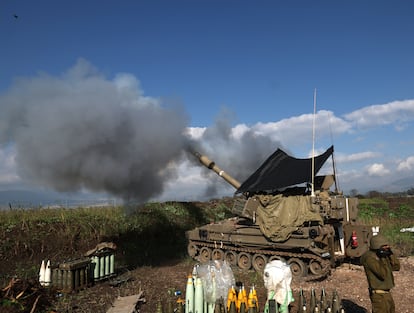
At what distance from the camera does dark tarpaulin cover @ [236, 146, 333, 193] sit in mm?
12873

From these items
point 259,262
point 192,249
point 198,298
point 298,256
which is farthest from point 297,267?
point 198,298

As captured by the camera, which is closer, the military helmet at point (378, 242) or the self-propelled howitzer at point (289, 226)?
the military helmet at point (378, 242)

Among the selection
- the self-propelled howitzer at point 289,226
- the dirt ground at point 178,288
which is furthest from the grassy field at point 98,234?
the self-propelled howitzer at point 289,226

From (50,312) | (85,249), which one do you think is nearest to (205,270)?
(50,312)

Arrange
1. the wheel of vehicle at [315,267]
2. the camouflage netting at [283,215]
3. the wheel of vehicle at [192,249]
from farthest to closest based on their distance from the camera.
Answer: the wheel of vehicle at [192,249] → the camouflage netting at [283,215] → the wheel of vehicle at [315,267]

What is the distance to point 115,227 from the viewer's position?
17641 mm

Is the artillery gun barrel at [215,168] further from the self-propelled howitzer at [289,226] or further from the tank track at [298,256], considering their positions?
the tank track at [298,256]

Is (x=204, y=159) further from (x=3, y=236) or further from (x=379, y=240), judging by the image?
(x=379, y=240)

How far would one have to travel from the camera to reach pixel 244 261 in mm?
13461

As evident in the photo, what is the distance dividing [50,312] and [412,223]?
21.7 m

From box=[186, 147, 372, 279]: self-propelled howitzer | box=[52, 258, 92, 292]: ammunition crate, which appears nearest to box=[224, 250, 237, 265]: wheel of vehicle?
box=[186, 147, 372, 279]: self-propelled howitzer

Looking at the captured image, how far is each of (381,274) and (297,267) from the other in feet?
20.4

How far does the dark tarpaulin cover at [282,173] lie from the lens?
12.9 m

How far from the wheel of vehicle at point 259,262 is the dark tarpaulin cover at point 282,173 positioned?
7.35 feet
